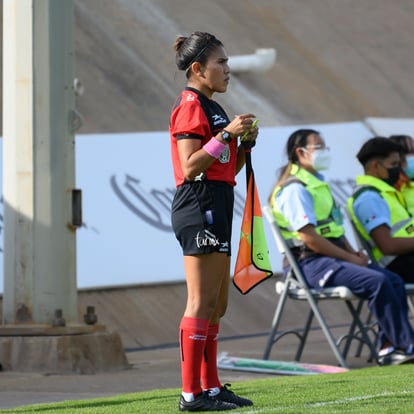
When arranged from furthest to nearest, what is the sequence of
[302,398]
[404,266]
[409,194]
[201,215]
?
[409,194] < [404,266] < [302,398] < [201,215]

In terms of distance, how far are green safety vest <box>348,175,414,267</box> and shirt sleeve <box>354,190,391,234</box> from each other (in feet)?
0.18

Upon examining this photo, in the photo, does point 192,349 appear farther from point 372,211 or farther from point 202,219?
point 372,211

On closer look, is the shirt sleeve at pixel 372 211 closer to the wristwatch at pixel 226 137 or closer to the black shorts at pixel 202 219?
the black shorts at pixel 202 219

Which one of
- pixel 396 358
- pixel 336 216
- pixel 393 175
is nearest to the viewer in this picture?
pixel 396 358

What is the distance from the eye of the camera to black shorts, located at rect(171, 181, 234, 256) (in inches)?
255

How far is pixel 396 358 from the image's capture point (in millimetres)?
9453

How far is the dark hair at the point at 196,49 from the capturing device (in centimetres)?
674

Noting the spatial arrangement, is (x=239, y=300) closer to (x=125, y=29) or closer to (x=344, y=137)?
(x=344, y=137)

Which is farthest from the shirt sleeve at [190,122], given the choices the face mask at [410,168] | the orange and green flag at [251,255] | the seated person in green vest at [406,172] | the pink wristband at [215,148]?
the face mask at [410,168]

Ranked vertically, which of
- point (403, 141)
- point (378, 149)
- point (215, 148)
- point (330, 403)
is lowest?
point (330, 403)

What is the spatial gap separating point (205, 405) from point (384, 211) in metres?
4.05

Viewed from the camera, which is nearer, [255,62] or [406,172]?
[406,172]

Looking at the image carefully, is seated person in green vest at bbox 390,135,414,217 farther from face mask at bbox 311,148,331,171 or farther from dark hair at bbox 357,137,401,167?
face mask at bbox 311,148,331,171

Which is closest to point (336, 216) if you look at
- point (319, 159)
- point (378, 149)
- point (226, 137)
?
point (319, 159)
